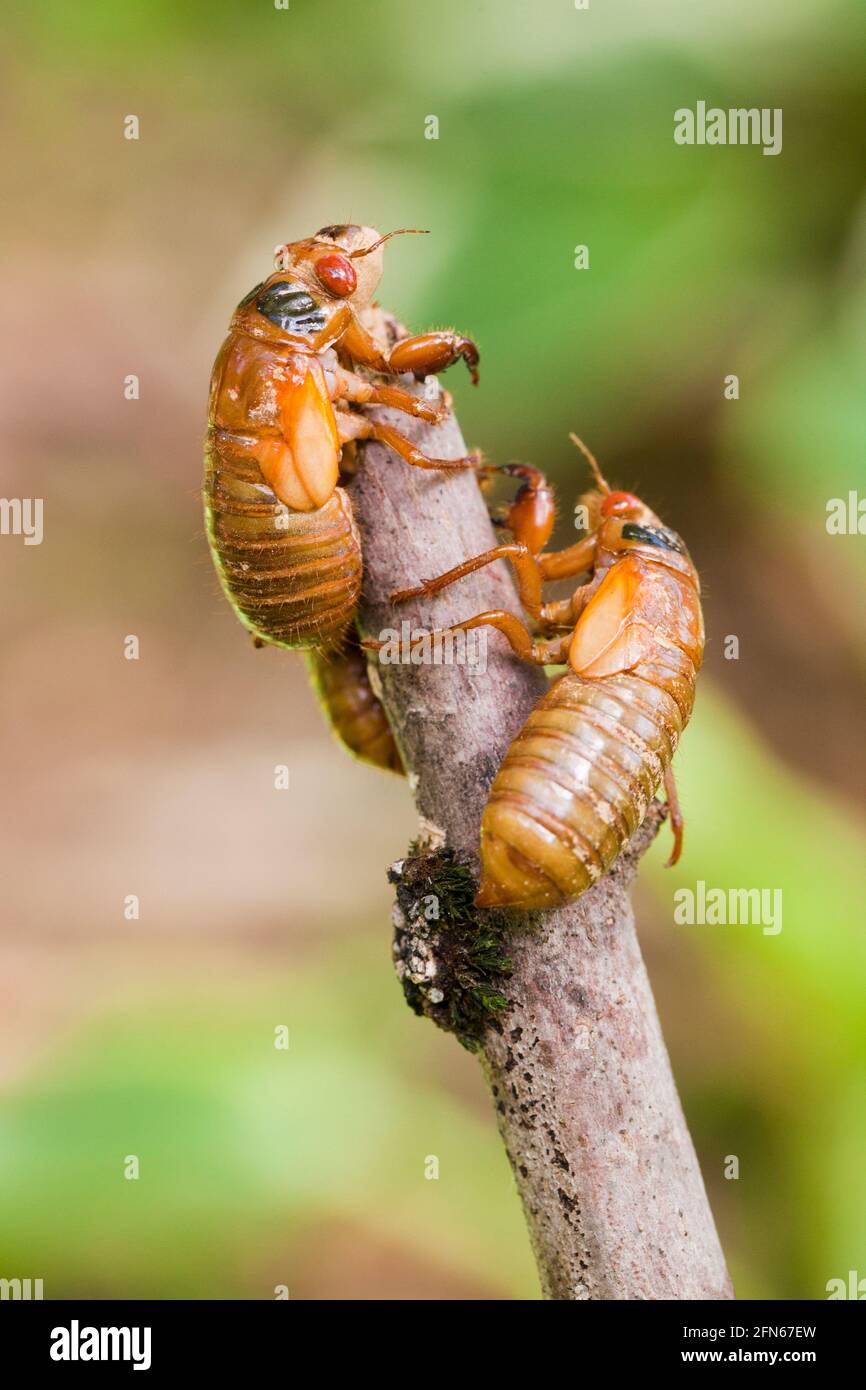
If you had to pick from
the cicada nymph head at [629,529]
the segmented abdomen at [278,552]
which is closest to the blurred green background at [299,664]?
the cicada nymph head at [629,529]

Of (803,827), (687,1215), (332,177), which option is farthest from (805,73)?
(687,1215)

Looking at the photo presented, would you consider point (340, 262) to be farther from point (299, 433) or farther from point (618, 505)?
point (618, 505)

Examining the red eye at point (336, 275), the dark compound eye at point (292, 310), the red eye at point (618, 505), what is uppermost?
the red eye at point (336, 275)

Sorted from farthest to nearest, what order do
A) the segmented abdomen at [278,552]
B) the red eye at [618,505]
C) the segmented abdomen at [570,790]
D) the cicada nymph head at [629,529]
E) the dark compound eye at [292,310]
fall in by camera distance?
the red eye at [618,505], the cicada nymph head at [629,529], the dark compound eye at [292,310], the segmented abdomen at [278,552], the segmented abdomen at [570,790]

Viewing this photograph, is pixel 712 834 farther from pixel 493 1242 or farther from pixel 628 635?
pixel 628 635

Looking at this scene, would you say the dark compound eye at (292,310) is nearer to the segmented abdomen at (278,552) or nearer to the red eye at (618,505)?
the segmented abdomen at (278,552)

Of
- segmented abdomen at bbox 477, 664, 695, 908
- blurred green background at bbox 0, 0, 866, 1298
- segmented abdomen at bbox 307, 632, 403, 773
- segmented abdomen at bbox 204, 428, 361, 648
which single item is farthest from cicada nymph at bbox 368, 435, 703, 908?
blurred green background at bbox 0, 0, 866, 1298

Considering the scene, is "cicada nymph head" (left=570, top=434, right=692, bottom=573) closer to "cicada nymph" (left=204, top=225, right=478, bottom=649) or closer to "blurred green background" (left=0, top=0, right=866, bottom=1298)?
"cicada nymph" (left=204, top=225, right=478, bottom=649)
